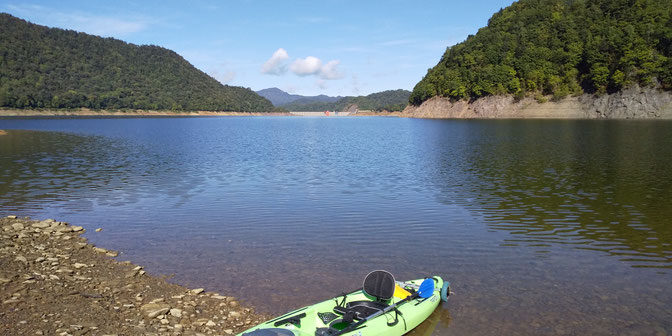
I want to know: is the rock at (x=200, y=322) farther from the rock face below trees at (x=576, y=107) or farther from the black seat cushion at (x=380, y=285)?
the rock face below trees at (x=576, y=107)

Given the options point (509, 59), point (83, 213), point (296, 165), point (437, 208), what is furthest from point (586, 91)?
point (83, 213)

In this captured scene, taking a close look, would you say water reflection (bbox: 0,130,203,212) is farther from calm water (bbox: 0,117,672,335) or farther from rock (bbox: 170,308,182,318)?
rock (bbox: 170,308,182,318)

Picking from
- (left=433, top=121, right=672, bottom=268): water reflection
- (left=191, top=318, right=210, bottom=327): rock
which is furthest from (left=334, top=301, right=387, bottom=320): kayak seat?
(left=433, top=121, right=672, bottom=268): water reflection

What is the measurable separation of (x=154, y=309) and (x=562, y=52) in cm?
15867

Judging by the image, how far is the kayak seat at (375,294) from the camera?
9.66 m

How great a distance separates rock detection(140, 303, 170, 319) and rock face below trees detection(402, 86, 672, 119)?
423 feet

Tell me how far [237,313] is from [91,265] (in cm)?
563

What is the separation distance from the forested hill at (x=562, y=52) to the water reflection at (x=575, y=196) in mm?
92148

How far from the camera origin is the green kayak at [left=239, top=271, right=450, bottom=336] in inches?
331

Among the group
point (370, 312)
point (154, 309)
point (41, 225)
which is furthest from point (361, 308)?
point (41, 225)

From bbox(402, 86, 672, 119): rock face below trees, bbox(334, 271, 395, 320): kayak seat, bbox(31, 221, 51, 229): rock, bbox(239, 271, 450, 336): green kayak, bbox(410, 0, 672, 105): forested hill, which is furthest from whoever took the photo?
bbox(410, 0, 672, 105): forested hill

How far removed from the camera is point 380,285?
Result: 999 centimetres

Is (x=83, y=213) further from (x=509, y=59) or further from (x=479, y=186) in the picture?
(x=509, y=59)

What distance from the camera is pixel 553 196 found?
888 inches
